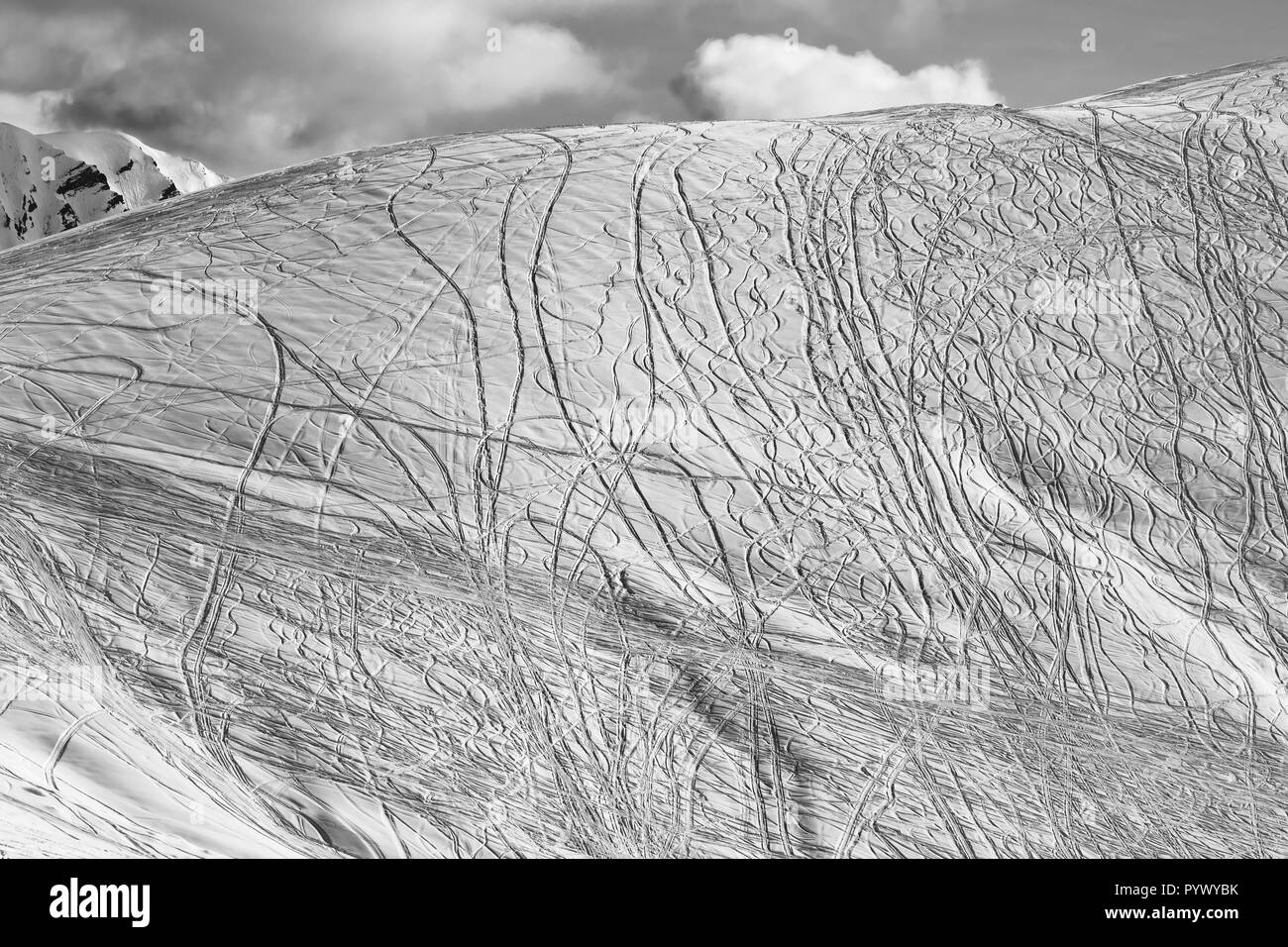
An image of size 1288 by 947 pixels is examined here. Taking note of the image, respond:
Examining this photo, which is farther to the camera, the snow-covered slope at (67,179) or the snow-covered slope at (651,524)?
the snow-covered slope at (67,179)

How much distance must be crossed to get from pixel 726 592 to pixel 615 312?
148 centimetres

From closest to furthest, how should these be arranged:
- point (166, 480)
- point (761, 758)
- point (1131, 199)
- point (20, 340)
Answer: point (761, 758) < point (166, 480) < point (20, 340) < point (1131, 199)

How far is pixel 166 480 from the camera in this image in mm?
3598

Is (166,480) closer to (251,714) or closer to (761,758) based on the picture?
(251,714)

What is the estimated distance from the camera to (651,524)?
3762 mm

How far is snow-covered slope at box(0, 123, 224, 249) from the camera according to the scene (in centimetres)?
10669

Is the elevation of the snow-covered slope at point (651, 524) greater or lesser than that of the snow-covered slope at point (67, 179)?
lesser

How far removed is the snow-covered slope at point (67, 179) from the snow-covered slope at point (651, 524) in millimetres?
111987

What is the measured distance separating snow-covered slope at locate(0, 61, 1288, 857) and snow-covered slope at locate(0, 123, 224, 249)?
111987 mm

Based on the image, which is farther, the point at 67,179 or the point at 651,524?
the point at 67,179

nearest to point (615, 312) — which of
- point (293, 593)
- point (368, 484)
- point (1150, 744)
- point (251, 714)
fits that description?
point (368, 484)

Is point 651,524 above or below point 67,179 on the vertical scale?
below

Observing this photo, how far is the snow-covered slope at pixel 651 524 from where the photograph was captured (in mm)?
3199

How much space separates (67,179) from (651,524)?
13256 cm
